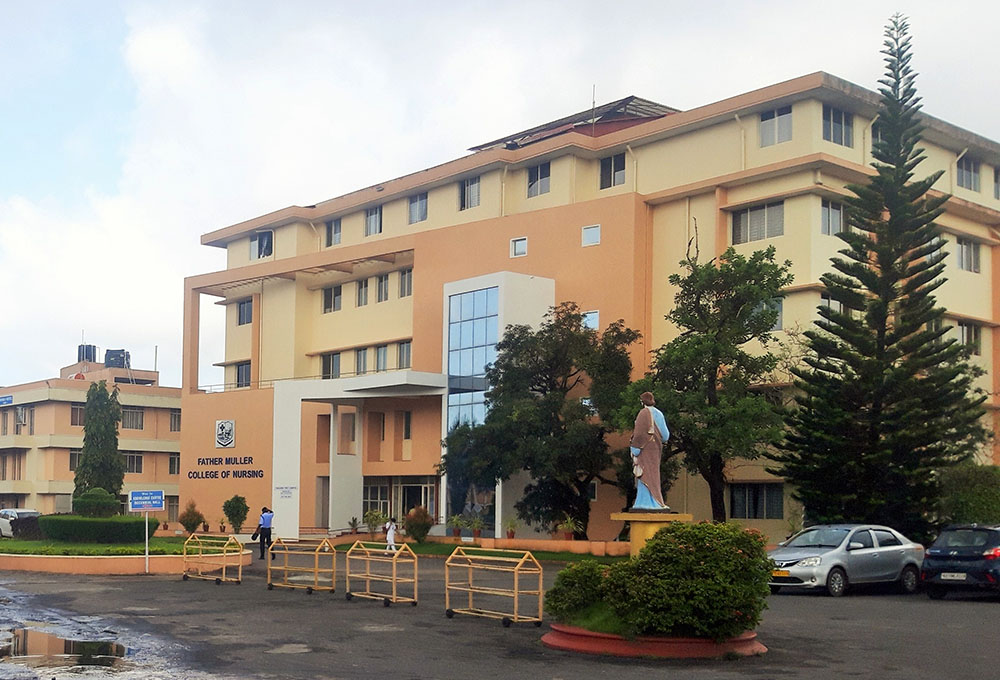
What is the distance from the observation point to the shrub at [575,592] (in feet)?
45.6

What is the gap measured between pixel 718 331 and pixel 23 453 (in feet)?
149

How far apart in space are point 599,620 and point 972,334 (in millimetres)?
30510

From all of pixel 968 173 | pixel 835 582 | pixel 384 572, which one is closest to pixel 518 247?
pixel 968 173

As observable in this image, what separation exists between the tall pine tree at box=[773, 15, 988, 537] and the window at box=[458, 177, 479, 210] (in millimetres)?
17937

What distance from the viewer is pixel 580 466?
3419 cm

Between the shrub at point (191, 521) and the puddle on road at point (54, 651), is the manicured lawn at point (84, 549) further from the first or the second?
the shrub at point (191, 521)

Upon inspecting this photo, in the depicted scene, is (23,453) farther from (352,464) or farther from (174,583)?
(174,583)

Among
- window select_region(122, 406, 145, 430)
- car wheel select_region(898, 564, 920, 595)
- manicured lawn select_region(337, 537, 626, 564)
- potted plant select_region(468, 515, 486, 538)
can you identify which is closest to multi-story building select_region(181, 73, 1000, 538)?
potted plant select_region(468, 515, 486, 538)

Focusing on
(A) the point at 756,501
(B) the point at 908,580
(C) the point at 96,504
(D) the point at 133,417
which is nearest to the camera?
(B) the point at 908,580

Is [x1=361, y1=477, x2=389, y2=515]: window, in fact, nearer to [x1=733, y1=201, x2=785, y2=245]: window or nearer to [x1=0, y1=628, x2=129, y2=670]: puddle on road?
[x1=733, y1=201, x2=785, y2=245]: window

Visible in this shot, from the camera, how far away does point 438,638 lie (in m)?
14.4

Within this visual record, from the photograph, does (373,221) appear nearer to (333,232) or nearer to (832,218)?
(333,232)

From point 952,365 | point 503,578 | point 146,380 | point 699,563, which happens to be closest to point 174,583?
point 503,578

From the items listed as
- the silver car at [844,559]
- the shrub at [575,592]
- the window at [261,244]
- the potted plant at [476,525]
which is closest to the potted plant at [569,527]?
the potted plant at [476,525]
